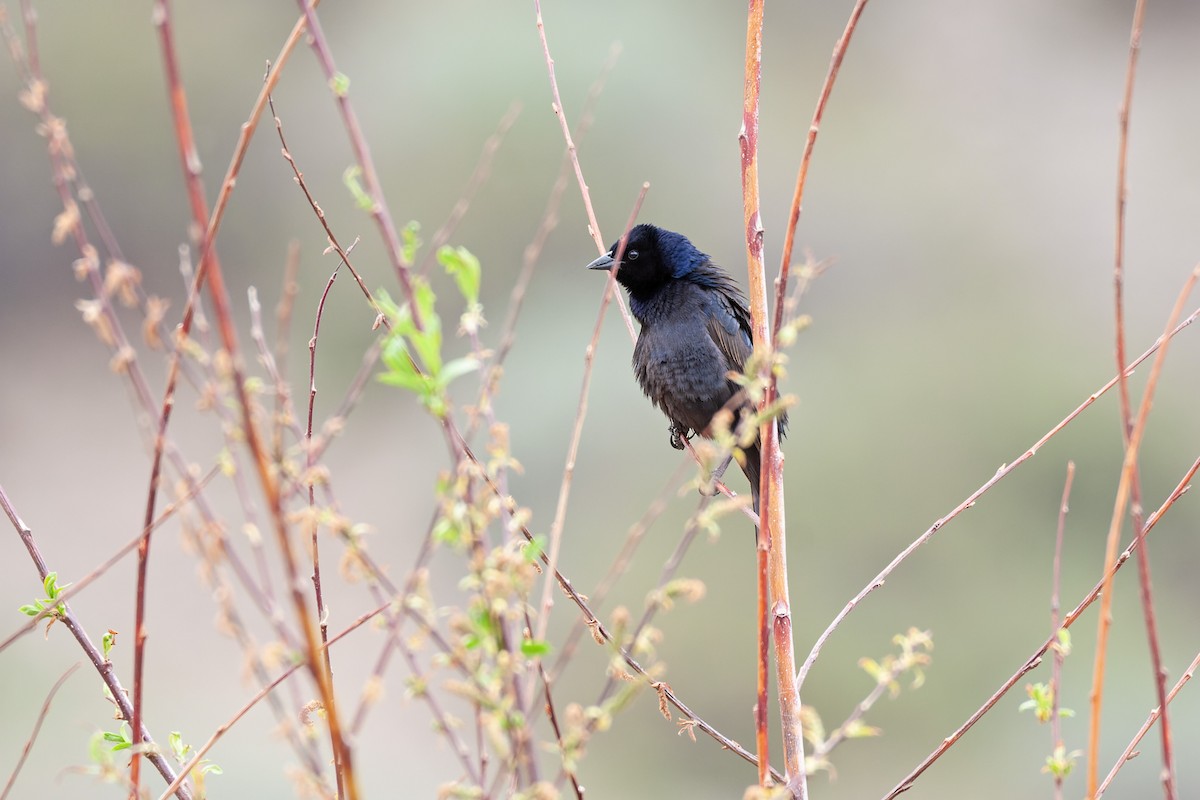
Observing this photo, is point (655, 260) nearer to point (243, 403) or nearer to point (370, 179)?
point (370, 179)

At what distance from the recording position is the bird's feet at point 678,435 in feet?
15.3

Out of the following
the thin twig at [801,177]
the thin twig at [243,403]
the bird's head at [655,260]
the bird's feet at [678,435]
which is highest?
the bird's head at [655,260]

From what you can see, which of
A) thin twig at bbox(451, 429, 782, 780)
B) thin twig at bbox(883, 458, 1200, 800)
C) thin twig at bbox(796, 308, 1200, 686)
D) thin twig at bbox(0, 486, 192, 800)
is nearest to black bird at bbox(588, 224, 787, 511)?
thin twig at bbox(796, 308, 1200, 686)

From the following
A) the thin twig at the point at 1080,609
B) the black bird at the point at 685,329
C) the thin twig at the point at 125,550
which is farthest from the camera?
the black bird at the point at 685,329

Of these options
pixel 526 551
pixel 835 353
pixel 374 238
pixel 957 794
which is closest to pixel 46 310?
pixel 374 238

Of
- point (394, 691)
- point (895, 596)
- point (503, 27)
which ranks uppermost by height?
point (503, 27)

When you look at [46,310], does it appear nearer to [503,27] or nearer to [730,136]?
[503,27]

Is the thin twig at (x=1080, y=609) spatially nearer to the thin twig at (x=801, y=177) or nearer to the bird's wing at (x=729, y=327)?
the thin twig at (x=801, y=177)

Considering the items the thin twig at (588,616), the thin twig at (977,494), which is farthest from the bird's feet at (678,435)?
the thin twig at (588,616)

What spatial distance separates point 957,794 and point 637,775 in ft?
7.23

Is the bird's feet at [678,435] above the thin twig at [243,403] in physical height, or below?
above

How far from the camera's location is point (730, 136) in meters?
11.8

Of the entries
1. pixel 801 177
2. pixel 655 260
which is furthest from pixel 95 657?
pixel 655 260

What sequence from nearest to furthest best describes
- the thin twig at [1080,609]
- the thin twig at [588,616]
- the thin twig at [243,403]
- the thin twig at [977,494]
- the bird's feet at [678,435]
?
the thin twig at [243,403] < the thin twig at [588,616] < the thin twig at [1080,609] < the thin twig at [977,494] < the bird's feet at [678,435]
